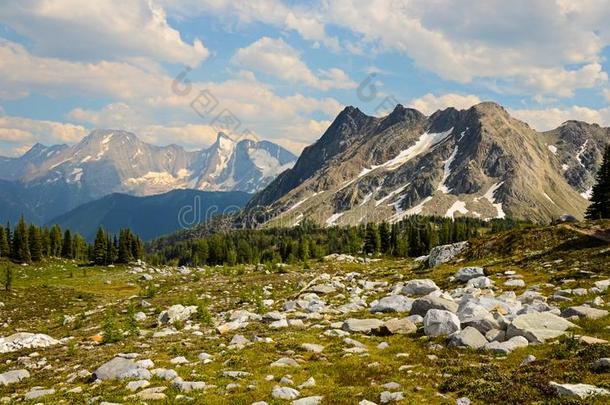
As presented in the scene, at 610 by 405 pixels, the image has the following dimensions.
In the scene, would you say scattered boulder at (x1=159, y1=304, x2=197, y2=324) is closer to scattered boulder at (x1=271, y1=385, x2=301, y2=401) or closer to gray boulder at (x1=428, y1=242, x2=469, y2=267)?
scattered boulder at (x1=271, y1=385, x2=301, y2=401)

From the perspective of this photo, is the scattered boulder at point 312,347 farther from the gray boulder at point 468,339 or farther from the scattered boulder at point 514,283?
the scattered boulder at point 514,283

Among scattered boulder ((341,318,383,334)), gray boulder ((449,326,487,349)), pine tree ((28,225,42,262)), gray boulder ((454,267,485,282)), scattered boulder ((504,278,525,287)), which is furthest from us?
pine tree ((28,225,42,262))

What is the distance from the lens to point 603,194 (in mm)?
92812

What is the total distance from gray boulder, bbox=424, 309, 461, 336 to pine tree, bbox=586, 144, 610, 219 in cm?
8248

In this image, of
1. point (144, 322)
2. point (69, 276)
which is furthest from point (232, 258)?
point (144, 322)

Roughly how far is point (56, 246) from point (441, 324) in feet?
A: 434

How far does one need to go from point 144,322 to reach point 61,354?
11.6 m

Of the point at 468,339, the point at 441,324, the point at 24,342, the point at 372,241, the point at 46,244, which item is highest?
the point at 46,244

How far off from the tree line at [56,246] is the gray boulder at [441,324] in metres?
96.7

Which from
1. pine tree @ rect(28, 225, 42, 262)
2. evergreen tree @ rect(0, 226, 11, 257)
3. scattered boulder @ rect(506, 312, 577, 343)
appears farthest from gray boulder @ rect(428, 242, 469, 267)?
evergreen tree @ rect(0, 226, 11, 257)

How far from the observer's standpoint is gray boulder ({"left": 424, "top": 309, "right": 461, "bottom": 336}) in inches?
842

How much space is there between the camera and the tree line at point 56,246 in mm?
99938

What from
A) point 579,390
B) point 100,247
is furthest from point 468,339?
point 100,247

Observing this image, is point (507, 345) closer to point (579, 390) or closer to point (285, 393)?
point (579, 390)
